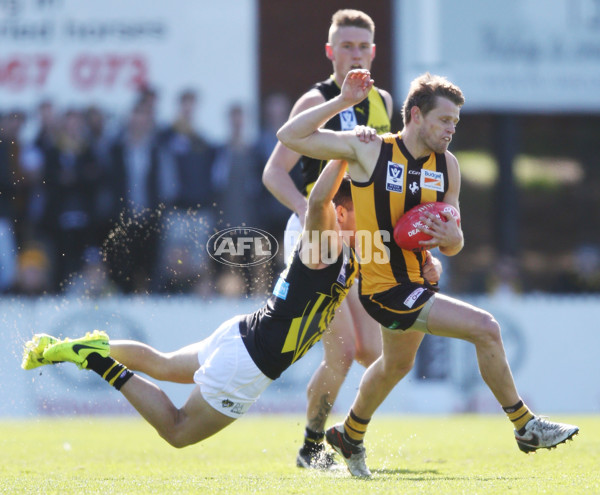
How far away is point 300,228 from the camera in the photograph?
232 inches

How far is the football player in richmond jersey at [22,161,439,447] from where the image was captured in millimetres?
5078

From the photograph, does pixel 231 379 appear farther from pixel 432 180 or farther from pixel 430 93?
pixel 430 93

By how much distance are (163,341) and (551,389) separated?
14.4 ft

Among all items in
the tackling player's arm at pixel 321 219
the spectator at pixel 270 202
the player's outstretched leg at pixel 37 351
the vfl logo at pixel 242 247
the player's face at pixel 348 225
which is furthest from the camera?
the spectator at pixel 270 202

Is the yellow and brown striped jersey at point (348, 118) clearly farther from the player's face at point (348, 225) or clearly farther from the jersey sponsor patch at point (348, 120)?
the player's face at point (348, 225)

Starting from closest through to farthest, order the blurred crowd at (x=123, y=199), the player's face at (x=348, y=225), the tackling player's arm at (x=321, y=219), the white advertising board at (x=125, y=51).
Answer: the tackling player's arm at (x=321, y=219) → the player's face at (x=348, y=225) → the blurred crowd at (x=123, y=199) → the white advertising board at (x=125, y=51)

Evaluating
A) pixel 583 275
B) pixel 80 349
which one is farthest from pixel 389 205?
pixel 583 275

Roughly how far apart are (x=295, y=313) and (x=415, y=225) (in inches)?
31.1

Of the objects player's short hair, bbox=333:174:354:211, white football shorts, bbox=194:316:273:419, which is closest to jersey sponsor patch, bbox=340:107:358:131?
player's short hair, bbox=333:174:354:211

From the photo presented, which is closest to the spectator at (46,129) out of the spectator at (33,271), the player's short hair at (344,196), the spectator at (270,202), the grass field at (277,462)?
the spectator at (33,271)

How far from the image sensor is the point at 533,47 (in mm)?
13227

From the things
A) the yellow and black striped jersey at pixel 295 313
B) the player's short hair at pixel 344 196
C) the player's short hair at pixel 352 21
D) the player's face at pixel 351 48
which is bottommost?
the yellow and black striped jersey at pixel 295 313

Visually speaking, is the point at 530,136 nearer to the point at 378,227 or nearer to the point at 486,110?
the point at 486,110

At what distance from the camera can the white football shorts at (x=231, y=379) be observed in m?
5.16
